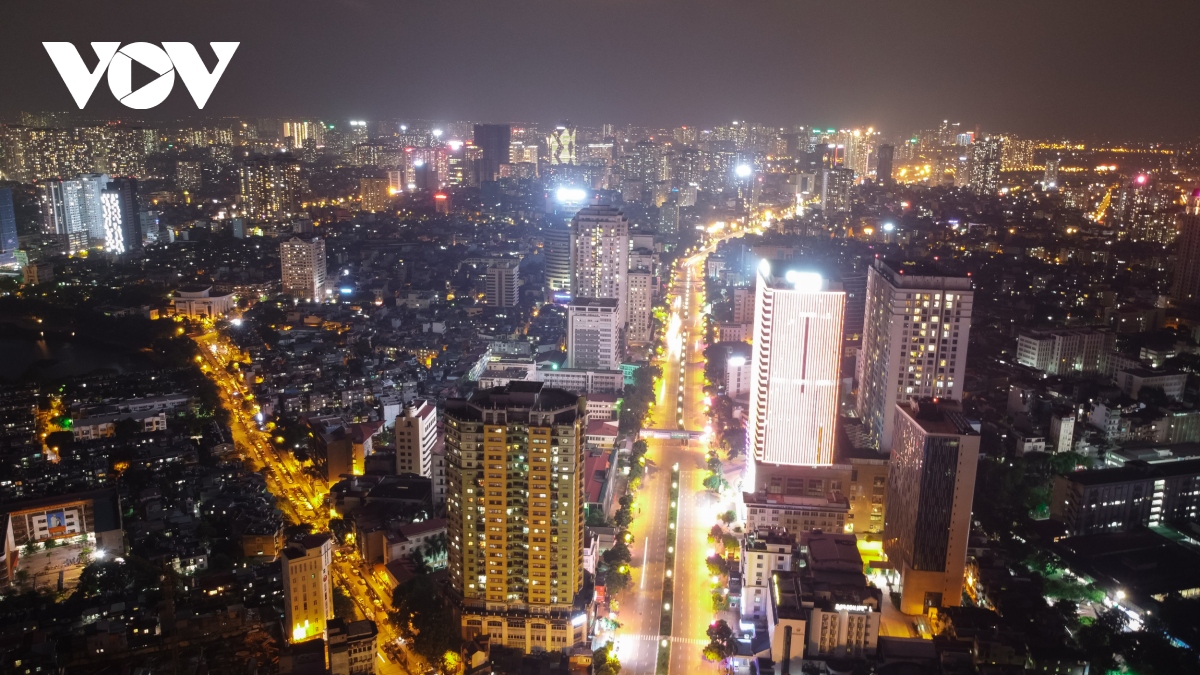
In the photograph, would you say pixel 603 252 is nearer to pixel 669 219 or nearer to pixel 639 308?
pixel 639 308

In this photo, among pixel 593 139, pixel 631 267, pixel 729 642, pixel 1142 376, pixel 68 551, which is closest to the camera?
pixel 729 642

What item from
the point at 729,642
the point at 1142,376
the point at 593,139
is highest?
the point at 593,139

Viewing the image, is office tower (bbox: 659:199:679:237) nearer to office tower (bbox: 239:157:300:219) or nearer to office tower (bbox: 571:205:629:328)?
office tower (bbox: 571:205:629:328)

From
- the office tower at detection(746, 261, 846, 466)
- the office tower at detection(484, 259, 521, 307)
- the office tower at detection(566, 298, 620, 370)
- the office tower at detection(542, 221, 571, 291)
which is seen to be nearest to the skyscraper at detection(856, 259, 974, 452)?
the office tower at detection(746, 261, 846, 466)

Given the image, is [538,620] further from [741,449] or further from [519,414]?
[741,449]

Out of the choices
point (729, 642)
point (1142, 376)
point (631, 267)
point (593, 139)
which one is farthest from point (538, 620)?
point (593, 139)

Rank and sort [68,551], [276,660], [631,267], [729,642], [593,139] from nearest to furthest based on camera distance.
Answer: [276,660], [729,642], [68,551], [631,267], [593,139]

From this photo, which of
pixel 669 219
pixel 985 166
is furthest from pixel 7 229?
pixel 985 166

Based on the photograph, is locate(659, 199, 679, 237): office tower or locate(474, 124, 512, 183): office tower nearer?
locate(659, 199, 679, 237): office tower
